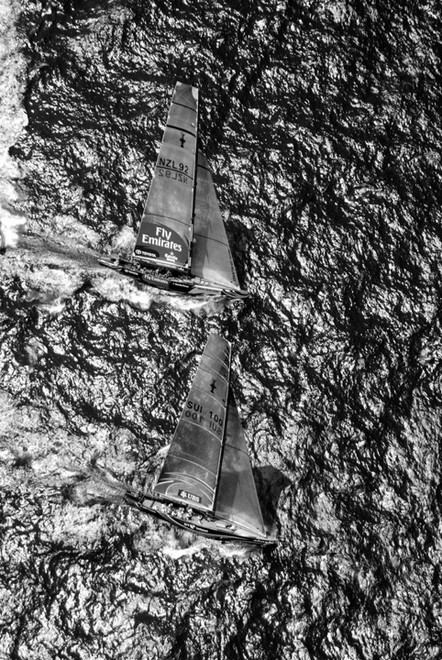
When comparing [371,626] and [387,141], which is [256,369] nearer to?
[371,626]

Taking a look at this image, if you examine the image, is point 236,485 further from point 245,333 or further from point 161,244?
point 161,244

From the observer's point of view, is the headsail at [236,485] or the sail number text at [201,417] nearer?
the sail number text at [201,417]

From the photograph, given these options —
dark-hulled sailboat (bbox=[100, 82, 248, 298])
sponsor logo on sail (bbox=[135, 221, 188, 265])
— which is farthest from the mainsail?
sponsor logo on sail (bbox=[135, 221, 188, 265])

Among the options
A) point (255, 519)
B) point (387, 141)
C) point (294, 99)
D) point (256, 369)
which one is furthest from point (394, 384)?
point (294, 99)

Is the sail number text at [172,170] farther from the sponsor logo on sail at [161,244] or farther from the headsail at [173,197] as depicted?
the sponsor logo on sail at [161,244]

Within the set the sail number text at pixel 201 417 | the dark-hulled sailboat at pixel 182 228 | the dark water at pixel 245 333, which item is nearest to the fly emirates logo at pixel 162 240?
the dark-hulled sailboat at pixel 182 228

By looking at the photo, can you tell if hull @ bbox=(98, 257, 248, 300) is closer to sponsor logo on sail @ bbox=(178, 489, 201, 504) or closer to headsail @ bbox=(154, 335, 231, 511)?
headsail @ bbox=(154, 335, 231, 511)
